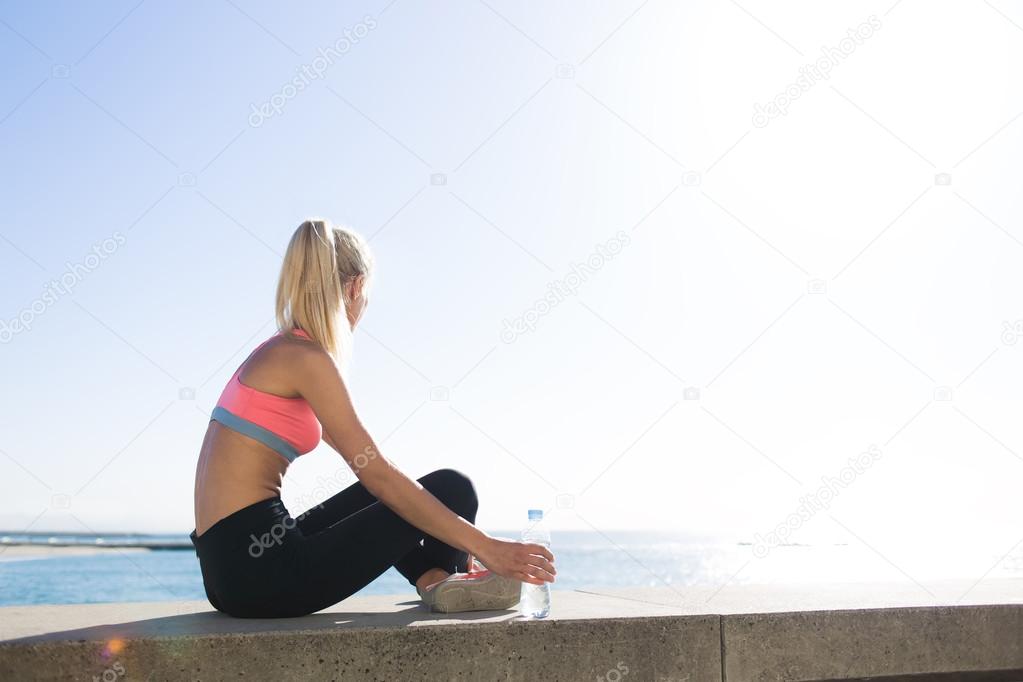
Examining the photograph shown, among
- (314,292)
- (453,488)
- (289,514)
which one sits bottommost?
(289,514)

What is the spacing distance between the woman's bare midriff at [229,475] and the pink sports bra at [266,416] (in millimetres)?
30

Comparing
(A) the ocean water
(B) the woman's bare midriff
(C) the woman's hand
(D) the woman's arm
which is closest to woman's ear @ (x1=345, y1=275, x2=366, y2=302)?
(D) the woman's arm

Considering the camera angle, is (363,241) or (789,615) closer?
(789,615)

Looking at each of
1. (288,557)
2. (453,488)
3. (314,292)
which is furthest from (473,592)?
(314,292)

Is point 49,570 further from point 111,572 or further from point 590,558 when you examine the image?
point 590,558

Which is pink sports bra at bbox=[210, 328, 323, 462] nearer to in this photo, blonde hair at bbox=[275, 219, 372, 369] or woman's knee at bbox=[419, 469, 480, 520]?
blonde hair at bbox=[275, 219, 372, 369]

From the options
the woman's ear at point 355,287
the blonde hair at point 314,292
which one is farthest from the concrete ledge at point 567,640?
the woman's ear at point 355,287

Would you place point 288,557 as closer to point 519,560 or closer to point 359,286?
point 519,560

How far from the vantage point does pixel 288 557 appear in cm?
286

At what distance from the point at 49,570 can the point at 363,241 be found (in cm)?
4472

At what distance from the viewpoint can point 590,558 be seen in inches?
2146

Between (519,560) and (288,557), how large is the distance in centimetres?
77

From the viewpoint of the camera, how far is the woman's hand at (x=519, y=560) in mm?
2838

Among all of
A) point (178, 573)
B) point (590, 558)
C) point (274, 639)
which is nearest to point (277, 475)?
point (274, 639)
